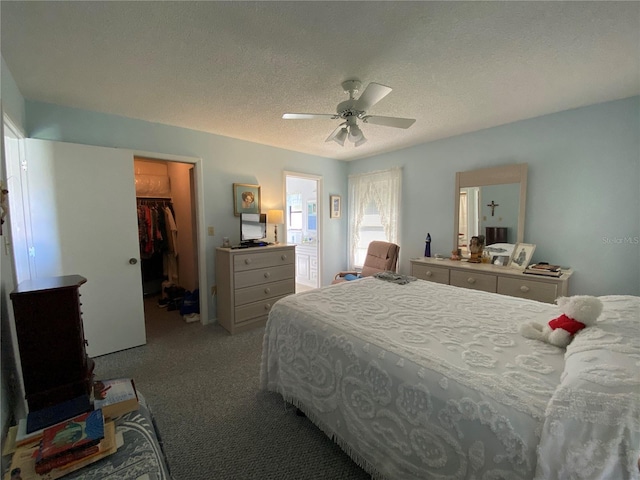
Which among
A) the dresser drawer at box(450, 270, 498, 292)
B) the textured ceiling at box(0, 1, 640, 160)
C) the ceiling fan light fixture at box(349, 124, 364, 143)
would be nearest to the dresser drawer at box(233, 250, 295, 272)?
the textured ceiling at box(0, 1, 640, 160)

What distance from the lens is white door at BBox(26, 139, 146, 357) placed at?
2.24 metres

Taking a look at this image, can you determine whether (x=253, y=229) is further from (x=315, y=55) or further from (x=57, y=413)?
(x=57, y=413)

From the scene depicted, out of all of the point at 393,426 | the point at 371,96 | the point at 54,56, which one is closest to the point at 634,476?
the point at 393,426

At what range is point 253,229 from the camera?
11.4 ft

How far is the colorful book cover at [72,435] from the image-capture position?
34.8 inches

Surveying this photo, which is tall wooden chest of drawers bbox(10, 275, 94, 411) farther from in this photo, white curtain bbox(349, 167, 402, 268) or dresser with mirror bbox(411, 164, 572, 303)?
white curtain bbox(349, 167, 402, 268)

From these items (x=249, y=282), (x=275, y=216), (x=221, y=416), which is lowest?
(x=221, y=416)

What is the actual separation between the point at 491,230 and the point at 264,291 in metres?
2.91

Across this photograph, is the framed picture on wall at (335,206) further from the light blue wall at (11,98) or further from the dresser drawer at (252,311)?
the light blue wall at (11,98)

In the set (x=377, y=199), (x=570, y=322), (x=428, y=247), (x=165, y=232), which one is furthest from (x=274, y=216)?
(x=570, y=322)

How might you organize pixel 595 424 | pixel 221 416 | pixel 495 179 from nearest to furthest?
1. pixel 595 424
2. pixel 221 416
3. pixel 495 179

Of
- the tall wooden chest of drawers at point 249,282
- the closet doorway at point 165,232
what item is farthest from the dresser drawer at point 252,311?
the closet doorway at point 165,232

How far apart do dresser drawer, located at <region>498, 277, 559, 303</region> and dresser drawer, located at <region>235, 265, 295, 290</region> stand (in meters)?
2.47

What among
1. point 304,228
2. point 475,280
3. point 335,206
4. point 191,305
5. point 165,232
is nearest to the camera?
point 475,280
